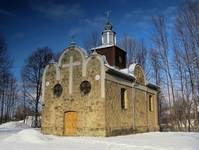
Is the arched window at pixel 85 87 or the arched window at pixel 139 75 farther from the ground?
the arched window at pixel 139 75

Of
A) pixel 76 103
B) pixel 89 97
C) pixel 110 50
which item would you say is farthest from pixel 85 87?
pixel 110 50

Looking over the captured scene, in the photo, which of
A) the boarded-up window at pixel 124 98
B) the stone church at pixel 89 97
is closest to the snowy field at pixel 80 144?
the stone church at pixel 89 97

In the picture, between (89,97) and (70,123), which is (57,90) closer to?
(70,123)

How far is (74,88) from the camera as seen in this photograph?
20.3m

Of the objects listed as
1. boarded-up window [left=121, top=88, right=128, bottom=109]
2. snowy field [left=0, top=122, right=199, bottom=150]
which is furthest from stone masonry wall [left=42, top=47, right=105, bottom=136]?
snowy field [left=0, top=122, right=199, bottom=150]

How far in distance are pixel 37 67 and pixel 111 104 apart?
762 inches

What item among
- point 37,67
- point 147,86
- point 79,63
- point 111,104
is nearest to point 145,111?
point 147,86

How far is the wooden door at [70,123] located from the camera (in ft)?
64.6

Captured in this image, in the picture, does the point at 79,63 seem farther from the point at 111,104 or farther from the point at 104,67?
the point at 111,104

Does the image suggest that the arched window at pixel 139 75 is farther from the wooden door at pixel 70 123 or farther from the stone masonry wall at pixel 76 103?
the wooden door at pixel 70 123

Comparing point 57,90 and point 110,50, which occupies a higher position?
point 110,50

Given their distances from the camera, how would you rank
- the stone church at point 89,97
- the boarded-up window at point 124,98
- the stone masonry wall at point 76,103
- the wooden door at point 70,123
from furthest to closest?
the boarded-up window at point 124,98 < the wooden door at point 70,123 < the stone church at point 89,97 < the stone masonry wall at point 76,103

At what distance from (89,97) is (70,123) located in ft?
8.26

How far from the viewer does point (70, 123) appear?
1997 centimetres
